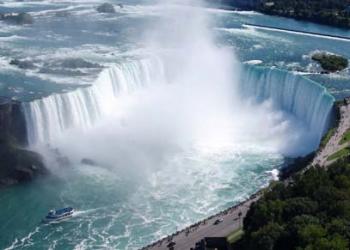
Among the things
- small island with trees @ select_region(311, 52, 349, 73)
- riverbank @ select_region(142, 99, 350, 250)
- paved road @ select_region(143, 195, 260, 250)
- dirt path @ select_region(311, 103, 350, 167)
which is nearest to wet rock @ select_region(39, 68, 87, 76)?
dirt path @ select_region(311, 103, 350, 167)

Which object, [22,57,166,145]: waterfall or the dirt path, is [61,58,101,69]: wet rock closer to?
[22,57,166,145]: waterfall

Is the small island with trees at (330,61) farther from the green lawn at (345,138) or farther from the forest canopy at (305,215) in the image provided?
the forest canopy at (305,215)

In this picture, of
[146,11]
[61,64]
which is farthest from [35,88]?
[146,11]

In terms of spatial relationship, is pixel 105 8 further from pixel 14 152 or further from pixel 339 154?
pixel 339 154

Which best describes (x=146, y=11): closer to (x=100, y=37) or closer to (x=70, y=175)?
(x=100, y=37)

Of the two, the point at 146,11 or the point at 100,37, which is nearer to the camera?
the point at 100,37

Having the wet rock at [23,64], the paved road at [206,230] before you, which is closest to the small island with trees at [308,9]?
the wet rock at [23,64]

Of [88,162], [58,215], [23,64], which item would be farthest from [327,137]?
[23,64]
